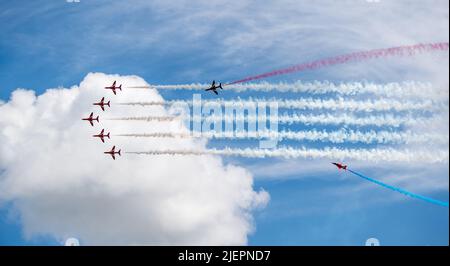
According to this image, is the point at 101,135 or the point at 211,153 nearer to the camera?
the point at 211,153

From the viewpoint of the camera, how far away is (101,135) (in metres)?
132
